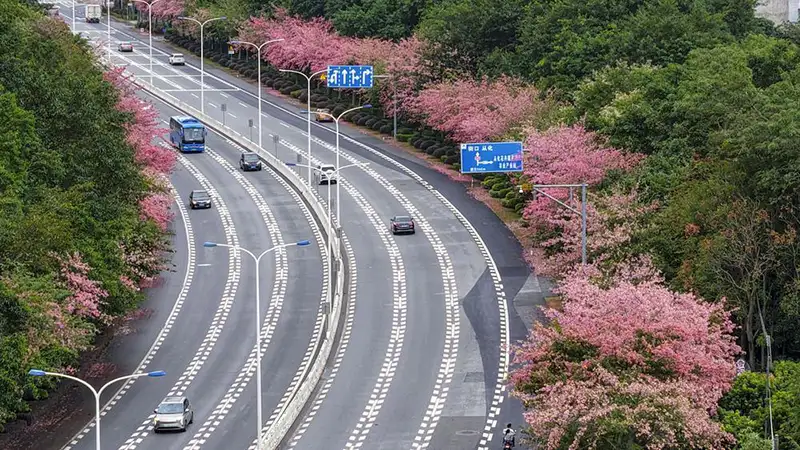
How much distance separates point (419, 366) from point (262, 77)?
81956 millimetres

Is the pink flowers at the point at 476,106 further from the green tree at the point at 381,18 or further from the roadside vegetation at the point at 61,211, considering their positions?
the roadside vegetation at the point at 61,211

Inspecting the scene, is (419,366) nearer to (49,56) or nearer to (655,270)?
(655,270)

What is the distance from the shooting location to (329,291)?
98.9 m

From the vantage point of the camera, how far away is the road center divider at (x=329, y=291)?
255 ft

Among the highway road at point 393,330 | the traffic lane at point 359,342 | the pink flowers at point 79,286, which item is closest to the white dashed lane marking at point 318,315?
the highway road at point 393,330

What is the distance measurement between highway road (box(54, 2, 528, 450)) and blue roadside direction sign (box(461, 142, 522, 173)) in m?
5.98

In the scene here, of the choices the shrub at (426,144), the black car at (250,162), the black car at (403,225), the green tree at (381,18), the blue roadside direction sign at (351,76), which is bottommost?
the black car at (403,225)

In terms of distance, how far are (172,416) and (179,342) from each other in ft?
46.1

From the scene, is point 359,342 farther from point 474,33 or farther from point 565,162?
point 474,33

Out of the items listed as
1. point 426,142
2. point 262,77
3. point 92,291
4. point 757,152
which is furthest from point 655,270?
point 262,77


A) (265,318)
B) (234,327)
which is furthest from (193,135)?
(234,327)

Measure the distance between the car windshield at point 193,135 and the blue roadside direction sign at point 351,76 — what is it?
1116cm

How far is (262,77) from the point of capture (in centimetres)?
16450

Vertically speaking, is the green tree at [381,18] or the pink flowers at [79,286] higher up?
the green tree at [381,18]
